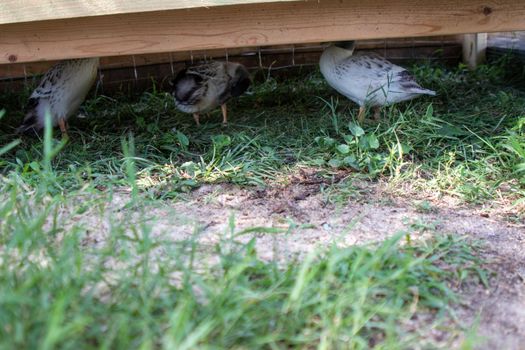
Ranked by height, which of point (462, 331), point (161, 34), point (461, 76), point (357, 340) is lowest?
point (461, 76)

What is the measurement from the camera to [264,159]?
3.86 meters

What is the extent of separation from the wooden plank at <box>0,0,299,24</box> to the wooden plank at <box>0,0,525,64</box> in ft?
0.71

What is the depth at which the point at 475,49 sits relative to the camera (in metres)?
6.15

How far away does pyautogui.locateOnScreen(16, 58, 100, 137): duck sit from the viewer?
4.61 meters

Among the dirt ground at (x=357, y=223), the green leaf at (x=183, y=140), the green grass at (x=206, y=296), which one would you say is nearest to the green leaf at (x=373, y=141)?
the dirt ground at (x=357, y=223)

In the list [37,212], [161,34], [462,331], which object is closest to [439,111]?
[161,34]

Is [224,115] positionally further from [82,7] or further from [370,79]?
[82,7]

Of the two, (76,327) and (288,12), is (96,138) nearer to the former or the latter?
(288,12)

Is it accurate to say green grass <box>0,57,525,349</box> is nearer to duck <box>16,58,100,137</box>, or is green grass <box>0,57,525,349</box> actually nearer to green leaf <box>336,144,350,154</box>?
green leaf <box>336,144,350,154</box>

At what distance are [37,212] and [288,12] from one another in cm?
201

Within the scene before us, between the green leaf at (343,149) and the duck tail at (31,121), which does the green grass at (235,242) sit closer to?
the green leaf at (343,149)

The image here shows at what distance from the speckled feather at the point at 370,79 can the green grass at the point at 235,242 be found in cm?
18

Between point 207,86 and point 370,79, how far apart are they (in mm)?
1328

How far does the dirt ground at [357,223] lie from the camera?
7.48ft
